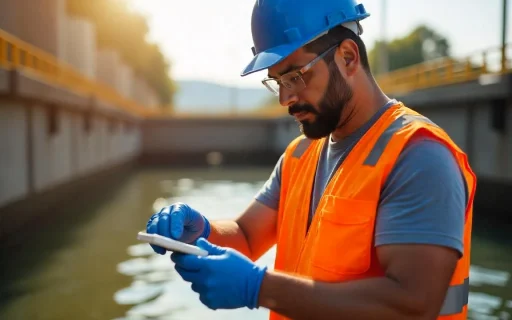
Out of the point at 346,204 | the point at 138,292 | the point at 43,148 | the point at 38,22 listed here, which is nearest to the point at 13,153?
the point at 43,148

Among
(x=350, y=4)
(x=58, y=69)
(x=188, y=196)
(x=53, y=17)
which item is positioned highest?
(x=53, y=17)

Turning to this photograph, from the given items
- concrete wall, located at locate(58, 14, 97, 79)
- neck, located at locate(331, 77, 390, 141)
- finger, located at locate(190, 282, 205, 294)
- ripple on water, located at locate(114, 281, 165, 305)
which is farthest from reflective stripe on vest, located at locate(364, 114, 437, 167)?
concrete wall, located at locate(58, 14, 97, 79)

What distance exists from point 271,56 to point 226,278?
0.79 m

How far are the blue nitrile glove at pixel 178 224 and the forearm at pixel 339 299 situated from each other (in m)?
0.49

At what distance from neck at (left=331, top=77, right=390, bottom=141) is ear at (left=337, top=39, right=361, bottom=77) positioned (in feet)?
0.25

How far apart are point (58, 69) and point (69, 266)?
7.88 metres

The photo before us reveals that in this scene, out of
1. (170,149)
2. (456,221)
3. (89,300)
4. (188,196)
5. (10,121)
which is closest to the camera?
(456,221)

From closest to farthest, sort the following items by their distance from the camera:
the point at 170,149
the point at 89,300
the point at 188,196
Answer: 1. the point at 89,300
2. the point at 188,196
3. the point at 170,149

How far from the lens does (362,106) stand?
6.21ft

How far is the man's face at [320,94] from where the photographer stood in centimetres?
186

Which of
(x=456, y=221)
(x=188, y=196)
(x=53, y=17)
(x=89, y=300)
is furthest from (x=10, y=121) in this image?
(x=456, y=221)

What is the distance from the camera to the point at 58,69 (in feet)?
44.2

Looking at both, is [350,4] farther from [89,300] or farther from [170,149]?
[170,149]

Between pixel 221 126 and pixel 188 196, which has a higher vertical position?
pixel 221 126
